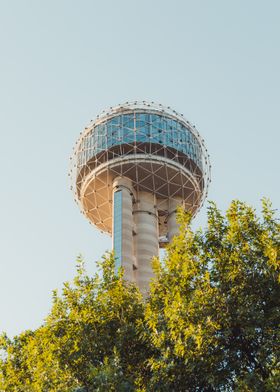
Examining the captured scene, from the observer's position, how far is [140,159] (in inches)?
3386

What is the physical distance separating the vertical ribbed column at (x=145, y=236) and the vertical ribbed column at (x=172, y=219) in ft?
7.83

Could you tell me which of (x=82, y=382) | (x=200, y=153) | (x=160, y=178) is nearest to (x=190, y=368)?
(x=82, y=382)

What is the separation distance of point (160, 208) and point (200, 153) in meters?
12.5

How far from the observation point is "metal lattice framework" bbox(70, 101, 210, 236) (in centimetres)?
8700

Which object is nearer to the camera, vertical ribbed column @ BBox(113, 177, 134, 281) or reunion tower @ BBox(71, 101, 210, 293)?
vertical ribbed column @ BBox(113, 177, 134, 281)

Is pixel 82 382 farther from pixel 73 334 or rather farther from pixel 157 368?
pixel 157 368

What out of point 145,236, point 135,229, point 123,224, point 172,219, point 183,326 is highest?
point 172,219

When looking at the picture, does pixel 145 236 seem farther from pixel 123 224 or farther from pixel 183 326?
pixel 183 326

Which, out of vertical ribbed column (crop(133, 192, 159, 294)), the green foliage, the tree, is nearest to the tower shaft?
vertical ribbed column (crop(133, 192, 159, 294))

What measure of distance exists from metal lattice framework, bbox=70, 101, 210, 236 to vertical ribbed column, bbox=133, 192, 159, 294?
2.73m

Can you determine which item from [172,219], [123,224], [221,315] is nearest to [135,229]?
[123,224]

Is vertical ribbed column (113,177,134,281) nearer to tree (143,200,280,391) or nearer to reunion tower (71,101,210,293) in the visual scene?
reunion tower (71,101,210,293)

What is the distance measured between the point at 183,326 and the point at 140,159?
66.9 meters

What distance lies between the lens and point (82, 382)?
2228 cm
